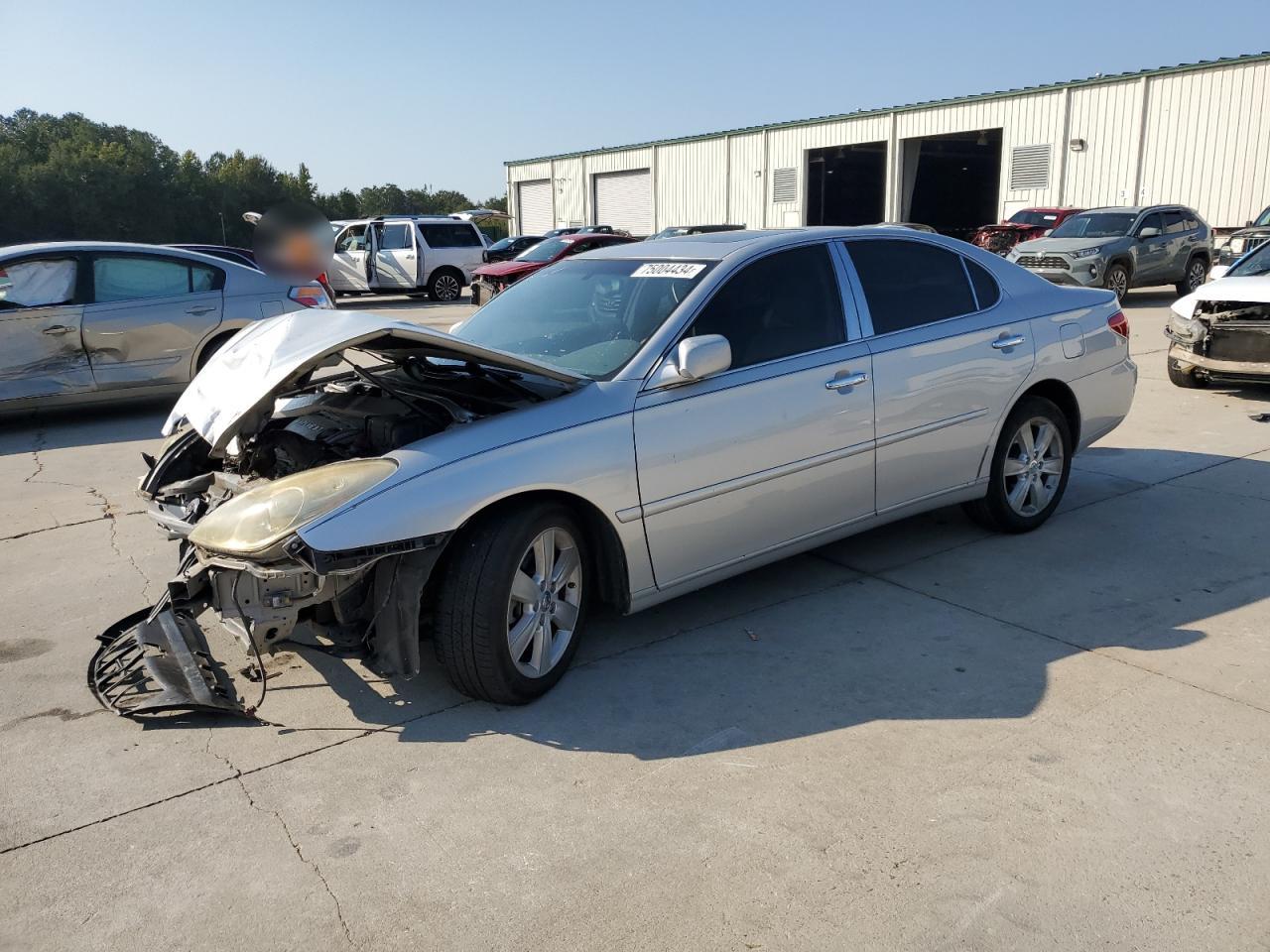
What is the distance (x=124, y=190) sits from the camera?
40406 mm

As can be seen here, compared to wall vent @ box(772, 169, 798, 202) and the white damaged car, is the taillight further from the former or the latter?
wall vent @ box(772, 169, 798, 202)

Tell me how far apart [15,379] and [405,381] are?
625cm

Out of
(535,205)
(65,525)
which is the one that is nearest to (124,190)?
(535,205)

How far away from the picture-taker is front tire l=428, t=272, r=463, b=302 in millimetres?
23281

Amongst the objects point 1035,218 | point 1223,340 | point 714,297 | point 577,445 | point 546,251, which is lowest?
point 1223,340

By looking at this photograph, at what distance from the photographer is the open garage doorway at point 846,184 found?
39.7 meters

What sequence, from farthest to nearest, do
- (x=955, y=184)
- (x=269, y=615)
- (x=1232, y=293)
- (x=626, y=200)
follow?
(x=626, y=200)
(x=955, y=184)
(x=1232, y=293)
(x=269, y=615)

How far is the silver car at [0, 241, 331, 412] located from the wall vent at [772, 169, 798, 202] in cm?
3112

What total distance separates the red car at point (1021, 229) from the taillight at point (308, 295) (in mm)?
16599

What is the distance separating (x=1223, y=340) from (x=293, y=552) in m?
9.07

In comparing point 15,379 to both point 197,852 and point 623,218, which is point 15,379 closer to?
point 197,852

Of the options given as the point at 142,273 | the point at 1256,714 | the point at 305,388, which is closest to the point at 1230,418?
the point at 1256,714

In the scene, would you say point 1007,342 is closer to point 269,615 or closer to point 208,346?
point 269,615

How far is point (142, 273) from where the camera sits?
9.27 metres
